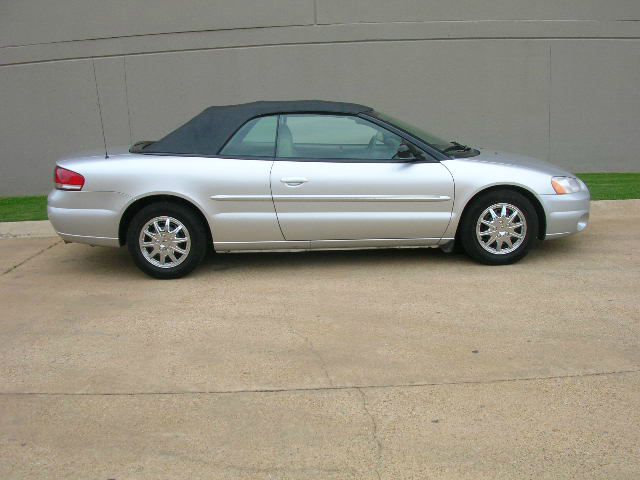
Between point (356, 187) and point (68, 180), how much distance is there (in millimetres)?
2494

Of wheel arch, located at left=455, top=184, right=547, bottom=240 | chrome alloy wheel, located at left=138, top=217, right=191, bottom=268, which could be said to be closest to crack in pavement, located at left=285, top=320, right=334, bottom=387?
chrome alloy wheel, located at left=138, top=217, right=191, bottom=268

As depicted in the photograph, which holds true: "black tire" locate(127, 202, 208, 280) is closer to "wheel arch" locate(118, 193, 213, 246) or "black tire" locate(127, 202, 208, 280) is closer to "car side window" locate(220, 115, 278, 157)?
"wheel arch" locate(118, 193, 213, 246)

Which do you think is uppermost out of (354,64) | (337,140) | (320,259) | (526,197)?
(354,64)

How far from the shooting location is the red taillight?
621 centimetres

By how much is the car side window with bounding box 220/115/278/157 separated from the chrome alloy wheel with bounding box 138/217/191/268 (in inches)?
30.5

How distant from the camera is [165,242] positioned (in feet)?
20.5

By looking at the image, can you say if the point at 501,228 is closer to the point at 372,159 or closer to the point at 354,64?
the point at 372,159

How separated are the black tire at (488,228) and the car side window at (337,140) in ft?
2.48

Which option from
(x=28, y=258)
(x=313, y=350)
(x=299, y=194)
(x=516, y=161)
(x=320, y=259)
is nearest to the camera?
(x=313, y=350)

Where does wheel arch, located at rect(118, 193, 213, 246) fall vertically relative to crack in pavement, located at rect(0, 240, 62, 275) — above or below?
above

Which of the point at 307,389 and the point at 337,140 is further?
the point at 337,140

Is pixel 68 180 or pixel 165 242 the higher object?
pixel 68 180

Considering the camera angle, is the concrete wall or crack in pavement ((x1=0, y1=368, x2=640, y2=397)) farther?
the concrete wall

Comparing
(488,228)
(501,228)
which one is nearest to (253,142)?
(488,228)
